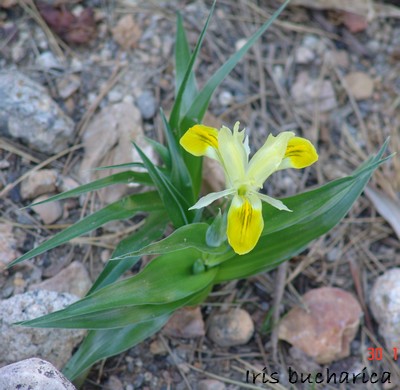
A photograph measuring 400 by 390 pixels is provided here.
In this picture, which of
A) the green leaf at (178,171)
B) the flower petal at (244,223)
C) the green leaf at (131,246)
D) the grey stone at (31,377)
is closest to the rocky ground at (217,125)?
the green leaf at (131,246)

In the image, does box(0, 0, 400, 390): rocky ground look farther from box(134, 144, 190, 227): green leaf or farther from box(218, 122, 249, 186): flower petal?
box(218, 122, 249, 186): flower petal

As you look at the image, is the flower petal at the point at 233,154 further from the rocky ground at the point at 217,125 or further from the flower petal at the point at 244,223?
the rocky ground at the point at 217,125

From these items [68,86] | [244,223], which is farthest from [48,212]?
[244,223]

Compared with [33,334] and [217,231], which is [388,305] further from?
[33,334]

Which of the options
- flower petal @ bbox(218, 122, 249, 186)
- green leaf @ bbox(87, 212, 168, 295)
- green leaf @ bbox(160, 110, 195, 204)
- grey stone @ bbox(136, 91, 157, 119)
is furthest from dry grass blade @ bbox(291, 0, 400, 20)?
flower petal @ bbox(218, 122, 249, 186)

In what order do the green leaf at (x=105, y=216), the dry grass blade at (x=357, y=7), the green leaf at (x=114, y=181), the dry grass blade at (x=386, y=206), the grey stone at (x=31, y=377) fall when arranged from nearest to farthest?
the grey stone at (x=31, y=377)
the green leaf at (x=105, y=216)
the green leaf at (x=114, y=181)
the dry grass blade at (x=386, y=206)
the dry grass blade at (x=357, y=7)

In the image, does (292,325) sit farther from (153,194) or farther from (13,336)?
(13,336)

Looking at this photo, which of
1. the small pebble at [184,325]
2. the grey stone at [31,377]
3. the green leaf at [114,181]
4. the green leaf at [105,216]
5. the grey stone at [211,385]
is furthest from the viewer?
the small pebble at [184,325]

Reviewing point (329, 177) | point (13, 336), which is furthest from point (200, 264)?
point (329, 177)
